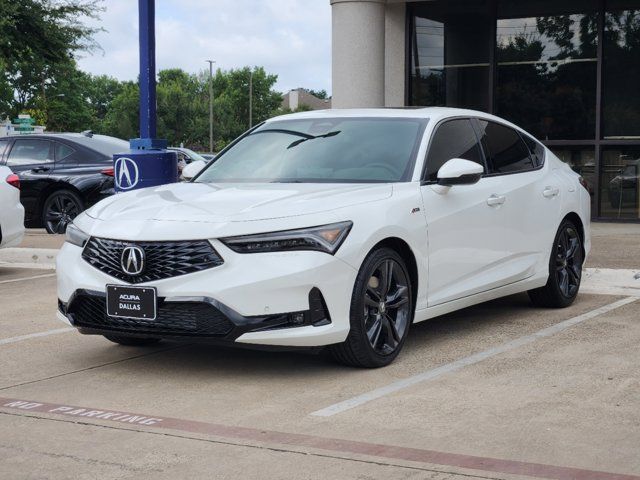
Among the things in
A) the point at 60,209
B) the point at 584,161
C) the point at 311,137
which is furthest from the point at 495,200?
the point at 584,161

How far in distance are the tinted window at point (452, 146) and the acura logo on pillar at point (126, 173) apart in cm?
371

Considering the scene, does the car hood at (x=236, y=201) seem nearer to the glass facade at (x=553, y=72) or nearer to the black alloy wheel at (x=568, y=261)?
the black alloy wheel at (x=568, y=261)

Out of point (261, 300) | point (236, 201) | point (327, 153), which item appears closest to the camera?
point (261, 300)

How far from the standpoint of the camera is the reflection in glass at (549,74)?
17297mm

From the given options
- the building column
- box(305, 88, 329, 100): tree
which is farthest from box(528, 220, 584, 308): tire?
box(305, 88, 329, 100): tree

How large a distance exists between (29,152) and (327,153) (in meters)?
10.0

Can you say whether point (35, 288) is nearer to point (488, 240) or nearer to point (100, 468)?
point (488, 240)

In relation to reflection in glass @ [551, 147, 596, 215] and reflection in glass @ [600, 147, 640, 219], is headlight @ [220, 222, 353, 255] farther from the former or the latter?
reflection in glass @ [600, 147, 640, 219]

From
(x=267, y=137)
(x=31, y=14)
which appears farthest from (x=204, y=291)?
(x=31, y=14)

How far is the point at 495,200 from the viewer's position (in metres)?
7.59

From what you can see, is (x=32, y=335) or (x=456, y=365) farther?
(x=32, y=335)

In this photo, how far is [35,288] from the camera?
1040cm

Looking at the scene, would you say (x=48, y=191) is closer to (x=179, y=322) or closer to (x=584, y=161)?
(x=584, y=161)

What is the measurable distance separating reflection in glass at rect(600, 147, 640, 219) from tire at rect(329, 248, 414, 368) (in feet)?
37.1
